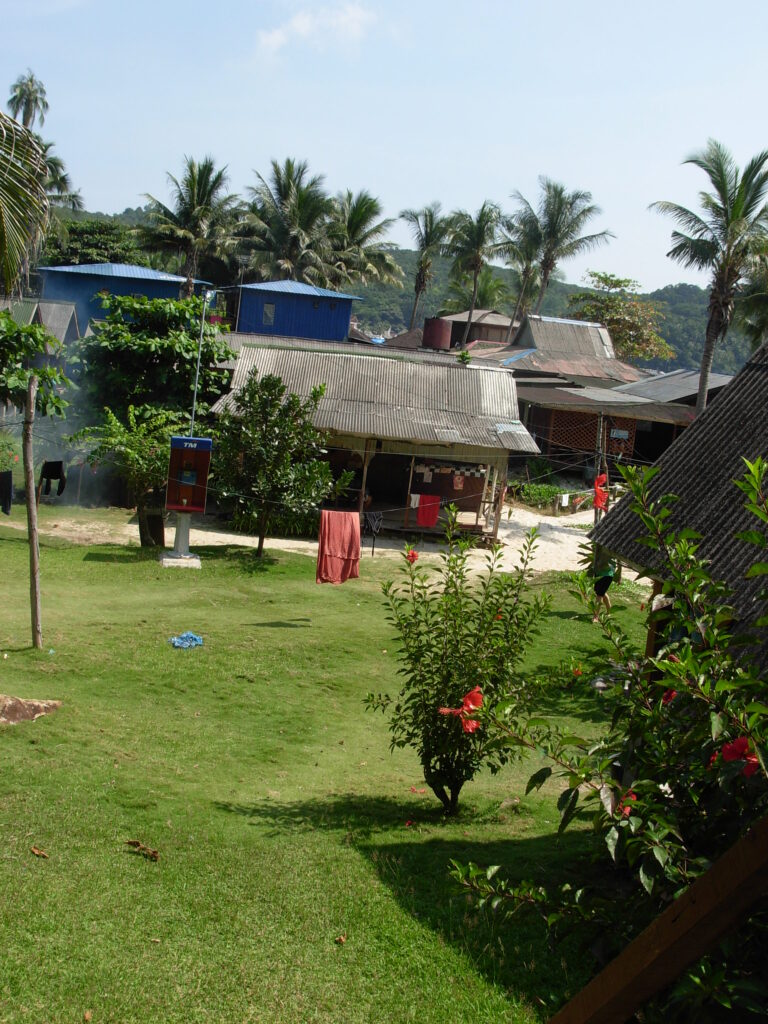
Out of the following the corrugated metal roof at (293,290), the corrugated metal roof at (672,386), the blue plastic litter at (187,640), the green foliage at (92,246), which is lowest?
the blue plastic litter at (187,640)

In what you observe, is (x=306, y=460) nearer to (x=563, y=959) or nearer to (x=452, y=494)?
(x=452, y=494)

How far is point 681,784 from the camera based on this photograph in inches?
121

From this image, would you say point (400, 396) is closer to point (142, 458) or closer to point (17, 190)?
point (142, 458)

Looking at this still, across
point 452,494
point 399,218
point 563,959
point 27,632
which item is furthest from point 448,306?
point 563,959

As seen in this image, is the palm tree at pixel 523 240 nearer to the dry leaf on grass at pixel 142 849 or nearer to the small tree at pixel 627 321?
the small tree at pixel 627 321

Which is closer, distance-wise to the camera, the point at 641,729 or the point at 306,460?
the point at 641,729

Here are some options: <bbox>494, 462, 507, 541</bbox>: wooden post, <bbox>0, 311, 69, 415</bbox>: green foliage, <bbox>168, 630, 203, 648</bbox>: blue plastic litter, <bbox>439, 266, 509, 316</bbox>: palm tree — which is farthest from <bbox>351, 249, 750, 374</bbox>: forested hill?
<bbox>168, 630, 203, 648</bbox>: blue plastic litter

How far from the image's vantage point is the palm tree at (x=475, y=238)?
5103cm

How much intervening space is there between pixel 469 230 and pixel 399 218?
5.65 meters

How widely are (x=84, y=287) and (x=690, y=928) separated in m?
46.0

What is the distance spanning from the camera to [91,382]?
1022 inches

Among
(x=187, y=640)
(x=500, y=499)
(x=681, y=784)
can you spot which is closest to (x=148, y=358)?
(x=500, y=499)

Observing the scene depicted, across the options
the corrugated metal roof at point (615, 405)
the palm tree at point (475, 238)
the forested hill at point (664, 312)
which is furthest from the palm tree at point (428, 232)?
the forested hill at point (664, 312)

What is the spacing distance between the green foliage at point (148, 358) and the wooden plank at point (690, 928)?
24658mm
